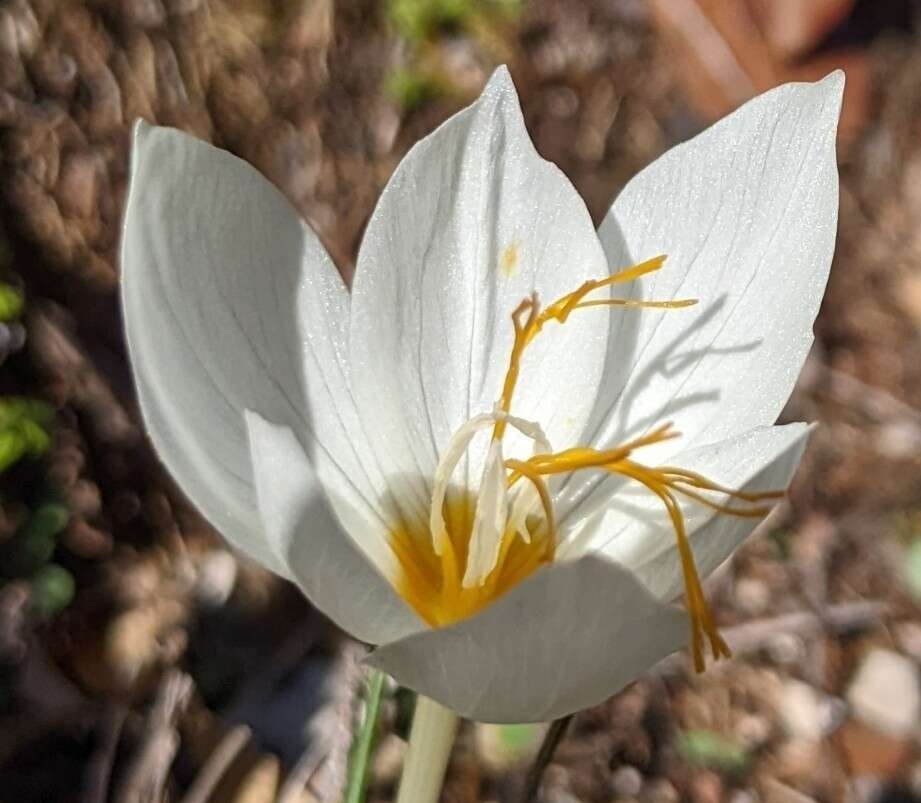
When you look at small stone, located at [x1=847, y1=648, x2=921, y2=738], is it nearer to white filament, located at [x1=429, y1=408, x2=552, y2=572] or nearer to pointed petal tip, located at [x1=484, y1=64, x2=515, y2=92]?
white filament, located at [x1=429, y1=408, x2=552, y2=572]

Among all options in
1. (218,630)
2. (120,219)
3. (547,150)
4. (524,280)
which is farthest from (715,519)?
(547,150)

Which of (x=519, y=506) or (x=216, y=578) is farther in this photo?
(x=216, y=578)

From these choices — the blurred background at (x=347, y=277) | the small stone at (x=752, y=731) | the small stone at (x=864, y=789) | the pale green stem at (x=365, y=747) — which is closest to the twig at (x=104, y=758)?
the blurred background at (x=347, y=277)

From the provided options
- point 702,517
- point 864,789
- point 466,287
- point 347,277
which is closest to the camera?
point 702,517

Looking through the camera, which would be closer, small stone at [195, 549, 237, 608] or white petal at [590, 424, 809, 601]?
white petal at [590, 424, 809, 601]

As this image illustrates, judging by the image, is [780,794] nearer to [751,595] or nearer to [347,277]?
[751,595]

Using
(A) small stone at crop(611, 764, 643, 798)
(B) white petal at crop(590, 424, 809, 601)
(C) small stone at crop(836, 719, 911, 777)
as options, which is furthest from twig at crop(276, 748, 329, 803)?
(C) small stone at crop(836, 719, 911, 777)

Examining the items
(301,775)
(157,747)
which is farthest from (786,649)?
(157,747)

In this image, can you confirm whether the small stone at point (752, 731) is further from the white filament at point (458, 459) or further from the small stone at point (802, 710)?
the white filament at point (458, 459)
